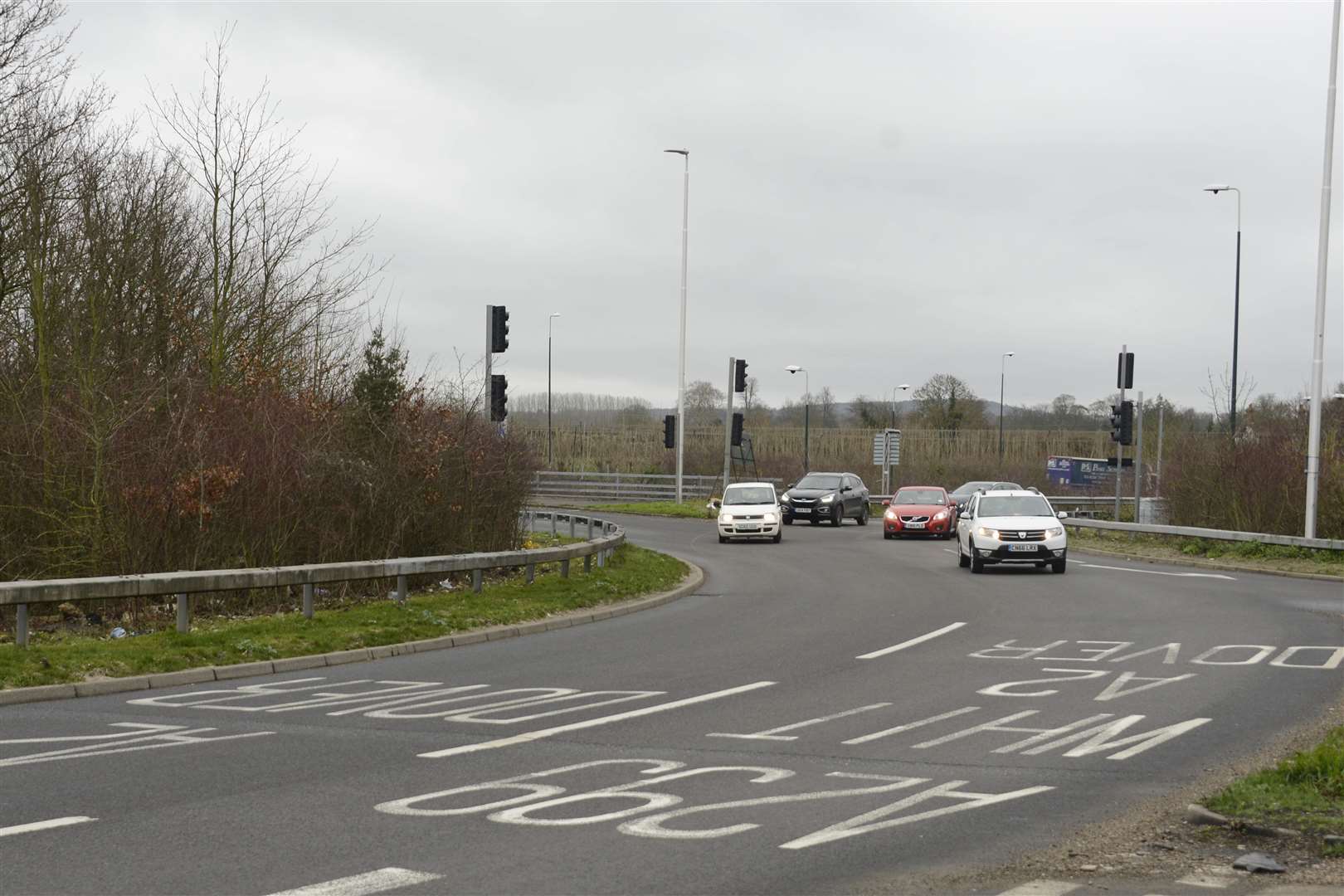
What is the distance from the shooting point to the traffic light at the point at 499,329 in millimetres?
25203

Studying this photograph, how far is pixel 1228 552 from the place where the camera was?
106ft

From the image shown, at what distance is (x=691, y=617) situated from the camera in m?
20.0

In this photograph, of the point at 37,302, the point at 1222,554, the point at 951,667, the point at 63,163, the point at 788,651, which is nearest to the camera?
the point at 951,667

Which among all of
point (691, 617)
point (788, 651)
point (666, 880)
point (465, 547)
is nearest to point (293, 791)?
point (666, 880)

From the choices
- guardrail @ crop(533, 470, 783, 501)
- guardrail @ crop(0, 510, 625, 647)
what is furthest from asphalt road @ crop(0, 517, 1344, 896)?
guardrail @ crop(533, 470, 783, 501)

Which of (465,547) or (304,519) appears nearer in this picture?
(304,519)

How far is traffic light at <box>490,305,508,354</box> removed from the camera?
25.2 metres

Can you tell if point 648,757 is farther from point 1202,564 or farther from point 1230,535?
point 1230,535

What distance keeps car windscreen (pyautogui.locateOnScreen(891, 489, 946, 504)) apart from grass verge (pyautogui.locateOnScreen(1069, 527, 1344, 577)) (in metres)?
4.53

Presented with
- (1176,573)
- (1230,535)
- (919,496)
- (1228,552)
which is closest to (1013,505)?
(1176,573)

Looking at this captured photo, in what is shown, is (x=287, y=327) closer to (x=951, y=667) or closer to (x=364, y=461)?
(x=364, y=461)

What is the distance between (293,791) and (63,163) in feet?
68.4

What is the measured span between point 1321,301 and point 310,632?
2204 centimetres

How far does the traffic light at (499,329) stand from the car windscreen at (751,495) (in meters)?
15.8
